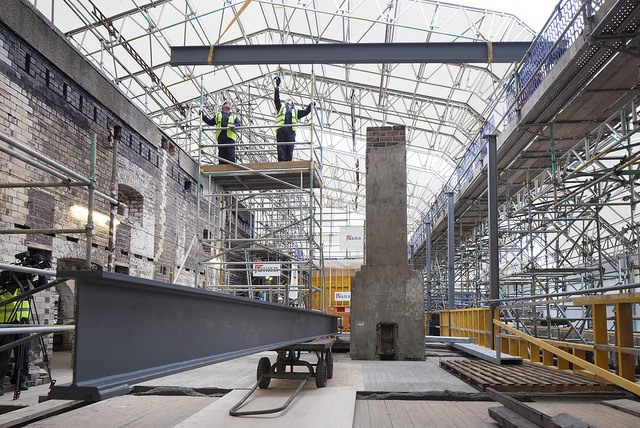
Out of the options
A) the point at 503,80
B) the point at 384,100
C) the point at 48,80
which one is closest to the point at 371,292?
the point at 48,80

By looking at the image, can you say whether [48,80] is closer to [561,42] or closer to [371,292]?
[371,292]

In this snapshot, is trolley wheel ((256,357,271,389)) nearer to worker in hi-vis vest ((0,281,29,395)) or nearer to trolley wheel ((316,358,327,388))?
trolley wheel ((316,358,327,388))

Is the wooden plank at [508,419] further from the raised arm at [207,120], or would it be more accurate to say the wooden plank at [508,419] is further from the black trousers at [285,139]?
the raised arm at [207,120]

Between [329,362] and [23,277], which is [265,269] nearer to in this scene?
[329,362]

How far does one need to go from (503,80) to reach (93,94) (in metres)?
14.3

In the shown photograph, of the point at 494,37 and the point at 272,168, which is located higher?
the point at 494,37

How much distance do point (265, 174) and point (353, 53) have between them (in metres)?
4.61

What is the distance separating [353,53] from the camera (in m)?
13.8

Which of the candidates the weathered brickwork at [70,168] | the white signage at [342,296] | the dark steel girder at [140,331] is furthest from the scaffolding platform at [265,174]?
the white signage at [342,296]

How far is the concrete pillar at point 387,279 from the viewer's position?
436 inches

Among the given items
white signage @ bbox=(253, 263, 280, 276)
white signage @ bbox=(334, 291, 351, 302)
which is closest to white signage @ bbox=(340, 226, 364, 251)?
white signage @ bbox=(334, 291, 351, 302)

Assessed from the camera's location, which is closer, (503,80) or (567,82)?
(567,82)

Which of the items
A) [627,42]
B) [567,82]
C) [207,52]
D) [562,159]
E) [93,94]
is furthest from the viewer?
[562,159]

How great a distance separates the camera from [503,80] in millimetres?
19812
